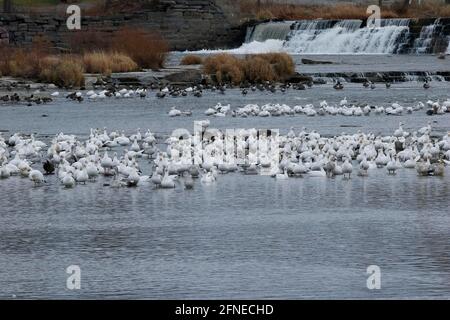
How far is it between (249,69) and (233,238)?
104 feet

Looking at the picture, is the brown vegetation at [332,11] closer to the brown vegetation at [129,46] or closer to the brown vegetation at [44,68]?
the brown vegetation at [129,46]

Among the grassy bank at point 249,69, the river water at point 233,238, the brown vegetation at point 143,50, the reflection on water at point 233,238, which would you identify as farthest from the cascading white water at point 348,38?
the reflection on water at point 233,238

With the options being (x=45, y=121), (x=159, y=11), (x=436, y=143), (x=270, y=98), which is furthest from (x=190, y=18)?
(x=436, y=143)

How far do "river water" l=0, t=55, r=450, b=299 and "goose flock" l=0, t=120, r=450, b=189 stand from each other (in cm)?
24

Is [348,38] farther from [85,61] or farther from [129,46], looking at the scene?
[85,61]

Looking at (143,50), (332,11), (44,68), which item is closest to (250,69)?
(44,68)

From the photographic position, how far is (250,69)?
4497 centimetres

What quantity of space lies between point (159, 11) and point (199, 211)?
189ft

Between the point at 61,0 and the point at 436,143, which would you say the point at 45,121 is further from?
the point at 61,0

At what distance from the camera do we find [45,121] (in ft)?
96.1

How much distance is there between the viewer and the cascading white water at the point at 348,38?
2495 inches

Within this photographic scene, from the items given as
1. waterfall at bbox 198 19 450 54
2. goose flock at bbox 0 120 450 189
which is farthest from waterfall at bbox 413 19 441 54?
goose flock at bbox 0 120 450 189

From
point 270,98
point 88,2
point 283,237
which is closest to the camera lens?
point 283,237

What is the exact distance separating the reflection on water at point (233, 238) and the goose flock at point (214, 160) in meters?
0.31
